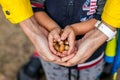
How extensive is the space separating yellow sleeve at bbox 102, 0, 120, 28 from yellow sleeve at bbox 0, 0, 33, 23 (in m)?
0.27

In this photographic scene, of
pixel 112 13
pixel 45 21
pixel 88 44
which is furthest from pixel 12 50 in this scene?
pixel 112 13

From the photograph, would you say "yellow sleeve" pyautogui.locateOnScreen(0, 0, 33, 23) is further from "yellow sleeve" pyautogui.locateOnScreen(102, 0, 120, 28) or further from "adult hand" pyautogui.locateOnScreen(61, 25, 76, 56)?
"yellow sleeve" pyautogui.locateOnScreen(102, 0, 120, 28)

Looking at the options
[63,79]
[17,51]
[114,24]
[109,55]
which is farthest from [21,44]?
[114,24]

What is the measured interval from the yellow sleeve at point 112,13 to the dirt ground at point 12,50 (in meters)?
1.04

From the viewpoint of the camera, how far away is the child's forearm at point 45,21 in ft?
3.75

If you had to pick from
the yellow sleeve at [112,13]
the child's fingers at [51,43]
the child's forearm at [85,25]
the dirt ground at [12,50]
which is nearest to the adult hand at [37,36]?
the child's fingers at [51,43]

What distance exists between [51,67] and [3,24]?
105 centimetres

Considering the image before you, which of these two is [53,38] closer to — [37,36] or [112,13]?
[37,36]

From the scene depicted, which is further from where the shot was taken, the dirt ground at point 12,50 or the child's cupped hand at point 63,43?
the dirt ground at point 12,50

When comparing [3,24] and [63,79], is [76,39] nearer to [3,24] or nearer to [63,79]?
[63,79]

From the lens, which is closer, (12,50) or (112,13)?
(112,13)

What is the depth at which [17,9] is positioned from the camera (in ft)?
3.52

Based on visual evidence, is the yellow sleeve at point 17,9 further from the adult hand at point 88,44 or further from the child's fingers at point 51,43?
the adult hand at point 88,44

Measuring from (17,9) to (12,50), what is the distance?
1032mm
